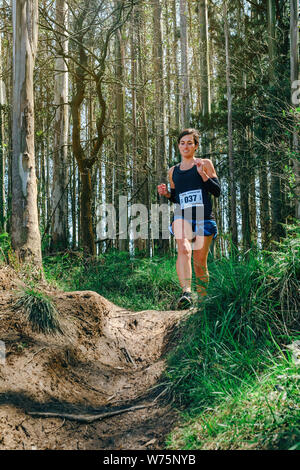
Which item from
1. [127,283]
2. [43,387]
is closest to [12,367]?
[43,387]

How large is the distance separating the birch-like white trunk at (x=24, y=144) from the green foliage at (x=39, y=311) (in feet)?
4.55

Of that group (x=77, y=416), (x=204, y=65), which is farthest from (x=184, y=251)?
(x=204, y=65)

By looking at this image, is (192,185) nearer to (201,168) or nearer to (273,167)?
(201,168)

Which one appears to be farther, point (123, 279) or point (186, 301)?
point (123, 279)

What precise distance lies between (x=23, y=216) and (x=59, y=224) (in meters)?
5.05

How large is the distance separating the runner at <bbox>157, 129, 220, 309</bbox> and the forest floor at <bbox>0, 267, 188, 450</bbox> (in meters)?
0.64

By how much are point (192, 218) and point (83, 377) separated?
1.96 meters

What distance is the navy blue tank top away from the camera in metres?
4.16

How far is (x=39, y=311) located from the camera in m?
3.63

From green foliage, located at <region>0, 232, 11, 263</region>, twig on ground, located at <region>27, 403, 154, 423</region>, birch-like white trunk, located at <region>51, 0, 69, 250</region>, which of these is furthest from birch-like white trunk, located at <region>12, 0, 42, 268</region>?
birch-like white trunk, located at <region>51, 0, 69, 250</region>

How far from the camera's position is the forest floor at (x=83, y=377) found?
2.46 m

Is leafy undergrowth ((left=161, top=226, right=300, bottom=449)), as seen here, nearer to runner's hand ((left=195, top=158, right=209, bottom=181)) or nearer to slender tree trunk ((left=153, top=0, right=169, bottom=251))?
runner's hand ((left=195, top=158, right=209, bottom=181))

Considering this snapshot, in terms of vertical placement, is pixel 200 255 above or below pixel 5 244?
below

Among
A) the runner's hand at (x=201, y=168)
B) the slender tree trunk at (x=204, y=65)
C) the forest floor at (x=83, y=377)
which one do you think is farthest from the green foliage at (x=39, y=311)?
the slender tree trunk at (x=204, y=65)
